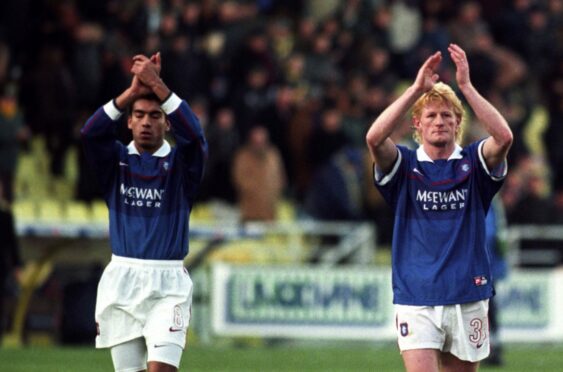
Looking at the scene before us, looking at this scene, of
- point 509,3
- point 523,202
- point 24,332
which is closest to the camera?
point 24,332

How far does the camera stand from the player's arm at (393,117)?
363 inches

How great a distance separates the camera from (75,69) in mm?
21766

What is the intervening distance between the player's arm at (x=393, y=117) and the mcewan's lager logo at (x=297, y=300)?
11301mm

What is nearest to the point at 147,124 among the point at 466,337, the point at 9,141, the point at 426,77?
the point at 426,77

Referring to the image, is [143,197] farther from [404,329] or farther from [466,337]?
[466,337]

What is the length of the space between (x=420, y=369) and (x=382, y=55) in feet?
55.5

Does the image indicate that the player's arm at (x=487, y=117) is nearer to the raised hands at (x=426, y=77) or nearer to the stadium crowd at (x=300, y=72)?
the raised hands at (x=426, y=77)

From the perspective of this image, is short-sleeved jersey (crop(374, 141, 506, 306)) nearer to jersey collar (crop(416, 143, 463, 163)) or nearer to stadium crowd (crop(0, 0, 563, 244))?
jersey collar (crop(416, 143, 463, 163))

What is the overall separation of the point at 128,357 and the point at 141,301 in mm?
357

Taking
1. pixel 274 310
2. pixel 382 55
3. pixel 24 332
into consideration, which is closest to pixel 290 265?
pixel 274 310

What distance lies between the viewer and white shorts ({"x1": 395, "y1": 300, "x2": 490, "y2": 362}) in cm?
938

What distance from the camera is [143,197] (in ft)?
32.9

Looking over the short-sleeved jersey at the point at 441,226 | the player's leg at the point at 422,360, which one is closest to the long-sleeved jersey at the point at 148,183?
the short-sleeved jersey at the point at 441,226

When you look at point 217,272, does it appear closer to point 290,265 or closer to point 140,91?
point 290,265
